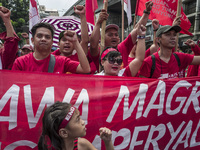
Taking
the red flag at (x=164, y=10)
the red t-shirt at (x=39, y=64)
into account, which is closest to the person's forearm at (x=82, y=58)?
the red t-shirt at (x=39, y=64)

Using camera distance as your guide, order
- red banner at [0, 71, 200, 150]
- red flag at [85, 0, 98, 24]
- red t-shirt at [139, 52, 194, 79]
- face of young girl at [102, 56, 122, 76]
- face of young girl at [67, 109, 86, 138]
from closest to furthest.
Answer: face of young girl at [67, 109, 86, 138] < red banner at [0, 71, 200, 150] < face of young girl at [102, 56, 122, 76] < red t-shirt at [139, 52, 194, 79] < red flag at [85, 0, 98, 24]

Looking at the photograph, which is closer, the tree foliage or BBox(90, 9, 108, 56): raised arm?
BBox(90, 9, 108, 56): raised arm

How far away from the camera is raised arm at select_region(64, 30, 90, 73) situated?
218 centimetres

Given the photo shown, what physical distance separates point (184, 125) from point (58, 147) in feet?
5.76

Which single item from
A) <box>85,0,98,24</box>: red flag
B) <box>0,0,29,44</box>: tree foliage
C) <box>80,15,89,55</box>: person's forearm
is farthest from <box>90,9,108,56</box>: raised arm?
<box>0,0,29,44</box>: tree foliage

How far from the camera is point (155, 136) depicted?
2336mm

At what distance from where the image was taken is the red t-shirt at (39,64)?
7.19ft

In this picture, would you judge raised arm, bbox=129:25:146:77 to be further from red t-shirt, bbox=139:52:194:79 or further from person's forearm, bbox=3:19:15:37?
person's forearm, bbox=3:19:15:37

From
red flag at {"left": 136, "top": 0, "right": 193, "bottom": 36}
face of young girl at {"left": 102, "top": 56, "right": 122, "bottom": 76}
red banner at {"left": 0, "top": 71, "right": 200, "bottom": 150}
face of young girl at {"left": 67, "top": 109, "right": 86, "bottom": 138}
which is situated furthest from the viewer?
red flag at {"left": 136, "top": 0, "right": 193, "bottom": 36}

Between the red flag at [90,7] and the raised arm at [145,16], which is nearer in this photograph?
the raised arm at [145,16]

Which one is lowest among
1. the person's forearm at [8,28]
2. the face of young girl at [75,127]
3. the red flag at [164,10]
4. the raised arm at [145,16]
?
the face of young girl at [75,127]

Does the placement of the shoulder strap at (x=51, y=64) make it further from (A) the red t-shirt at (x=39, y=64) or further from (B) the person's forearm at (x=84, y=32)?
(B) the person's forearm at (x=84, y=32)

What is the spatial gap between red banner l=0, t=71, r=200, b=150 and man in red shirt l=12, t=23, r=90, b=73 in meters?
0.24

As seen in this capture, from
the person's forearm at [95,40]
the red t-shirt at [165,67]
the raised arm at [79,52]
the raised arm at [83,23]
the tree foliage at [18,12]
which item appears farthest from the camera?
the tree foliage at [18,12]
